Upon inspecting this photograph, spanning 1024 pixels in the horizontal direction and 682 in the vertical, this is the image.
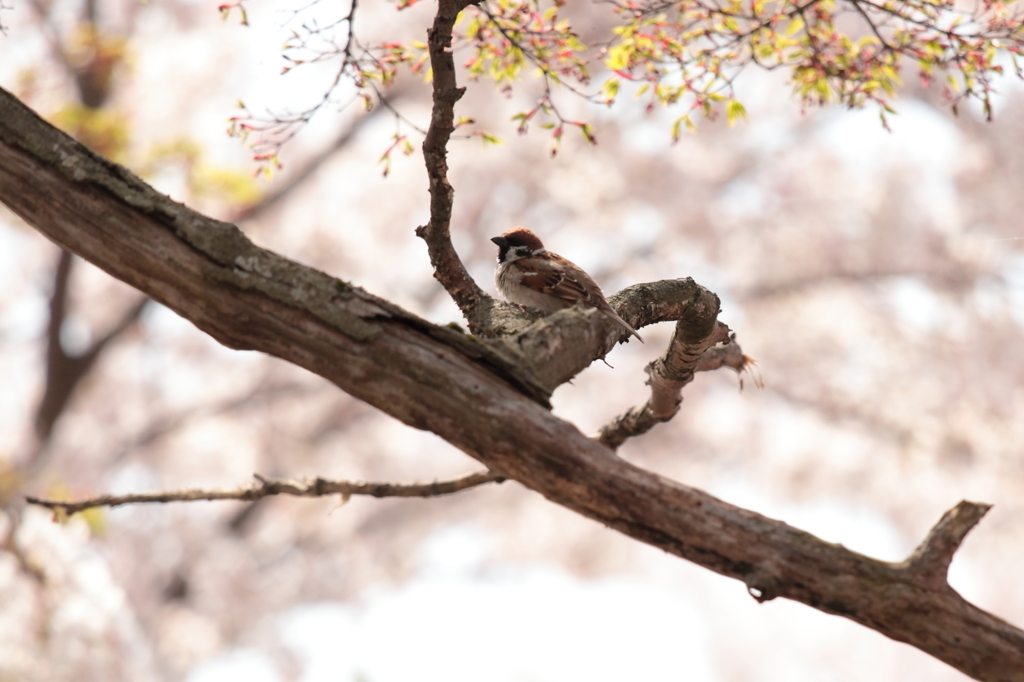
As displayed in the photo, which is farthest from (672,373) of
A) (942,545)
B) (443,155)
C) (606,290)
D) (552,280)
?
(606,290)

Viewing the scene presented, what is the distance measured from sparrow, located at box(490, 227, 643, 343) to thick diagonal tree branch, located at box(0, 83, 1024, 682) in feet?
5.61

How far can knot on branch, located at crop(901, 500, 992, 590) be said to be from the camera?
1871 mm

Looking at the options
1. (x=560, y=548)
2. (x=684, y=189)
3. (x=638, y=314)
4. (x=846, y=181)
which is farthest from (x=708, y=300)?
(x=560, y=548)

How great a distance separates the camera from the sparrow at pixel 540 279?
3.88 meters

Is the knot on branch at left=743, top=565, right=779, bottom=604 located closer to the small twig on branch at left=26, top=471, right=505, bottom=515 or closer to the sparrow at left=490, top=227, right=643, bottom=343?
the small twig on branch at left=26, top=471, right=505, bottom=515

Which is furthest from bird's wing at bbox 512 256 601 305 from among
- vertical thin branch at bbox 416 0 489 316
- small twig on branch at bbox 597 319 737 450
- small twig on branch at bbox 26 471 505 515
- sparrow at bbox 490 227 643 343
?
small twig on branch at bbox 26 471 505 515

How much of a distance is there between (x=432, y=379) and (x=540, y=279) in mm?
2120

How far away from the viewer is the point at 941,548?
1882 mm

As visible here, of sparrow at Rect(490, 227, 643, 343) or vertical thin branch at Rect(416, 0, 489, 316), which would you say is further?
sparrow at Rect(490, 227, 643, 343)

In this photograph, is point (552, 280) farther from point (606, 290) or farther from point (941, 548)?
point (606, 290)

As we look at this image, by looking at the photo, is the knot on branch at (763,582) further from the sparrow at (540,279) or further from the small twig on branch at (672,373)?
the sparrow at (540,279)

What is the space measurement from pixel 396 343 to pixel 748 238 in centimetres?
1311

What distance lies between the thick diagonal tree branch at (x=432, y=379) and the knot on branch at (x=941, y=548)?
0.01 m

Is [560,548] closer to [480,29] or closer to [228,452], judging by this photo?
[228,452]
